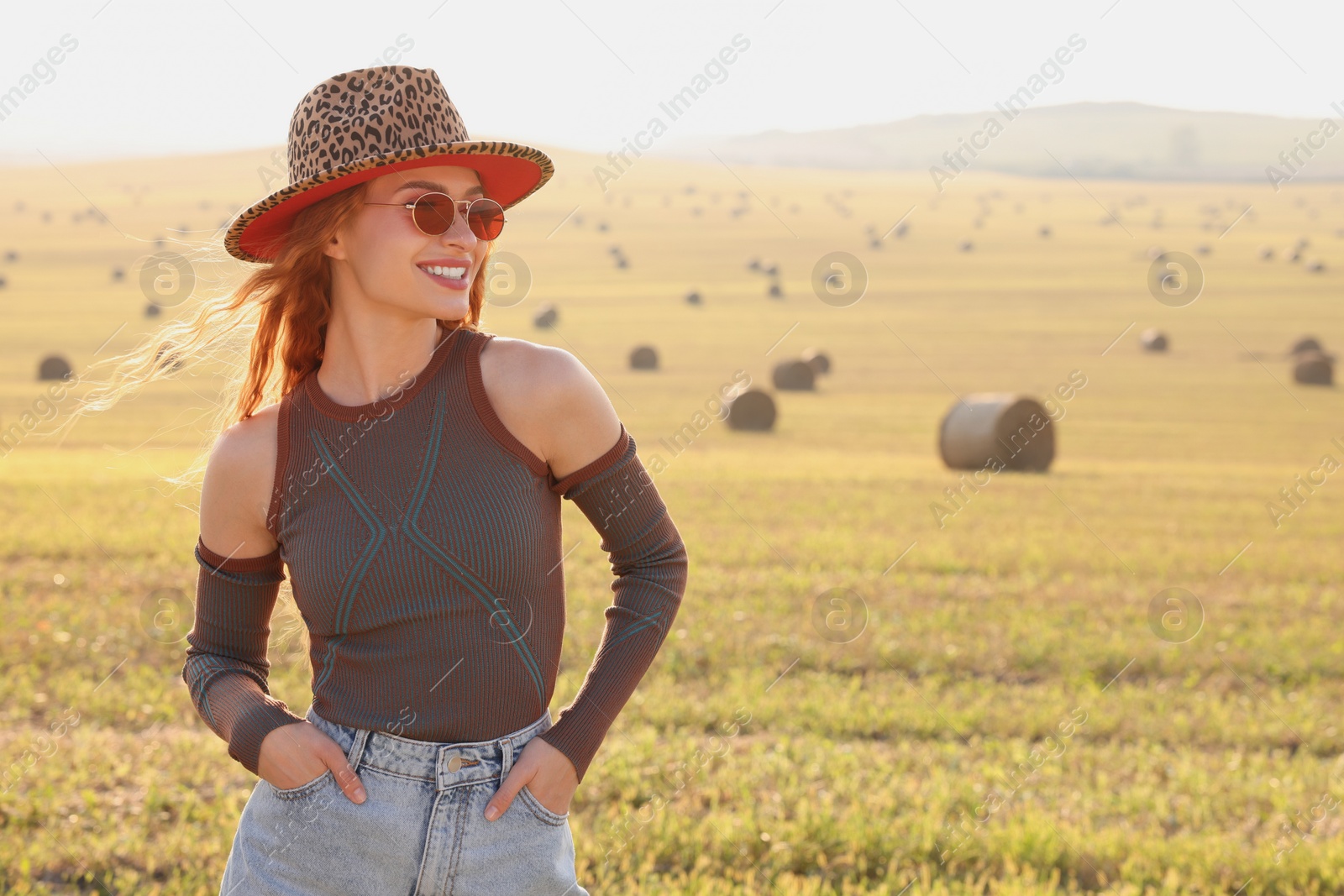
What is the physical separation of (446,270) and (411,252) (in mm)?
80

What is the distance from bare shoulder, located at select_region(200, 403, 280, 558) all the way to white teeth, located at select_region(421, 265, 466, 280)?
45 centimetres

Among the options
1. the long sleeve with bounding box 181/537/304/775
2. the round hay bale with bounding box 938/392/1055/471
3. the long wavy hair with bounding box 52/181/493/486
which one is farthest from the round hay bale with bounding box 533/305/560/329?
the long sleeve with bounding box 181/537/304/775

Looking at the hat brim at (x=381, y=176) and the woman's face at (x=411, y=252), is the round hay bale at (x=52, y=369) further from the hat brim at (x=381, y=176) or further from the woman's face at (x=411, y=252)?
the woman's face at (x=411, y=252)

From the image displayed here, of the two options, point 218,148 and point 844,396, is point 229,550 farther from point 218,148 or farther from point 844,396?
point 218,148

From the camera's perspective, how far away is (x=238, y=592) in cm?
276

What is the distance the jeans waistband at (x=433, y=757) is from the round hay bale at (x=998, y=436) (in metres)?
18.3

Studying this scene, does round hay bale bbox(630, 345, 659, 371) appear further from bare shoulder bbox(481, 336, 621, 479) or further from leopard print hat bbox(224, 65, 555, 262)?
bare shoulder bbox(481, 336, 621, 479)

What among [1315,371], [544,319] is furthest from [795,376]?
[544,319]

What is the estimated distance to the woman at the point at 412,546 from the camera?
2.48 m

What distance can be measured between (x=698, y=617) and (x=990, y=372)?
2818cm

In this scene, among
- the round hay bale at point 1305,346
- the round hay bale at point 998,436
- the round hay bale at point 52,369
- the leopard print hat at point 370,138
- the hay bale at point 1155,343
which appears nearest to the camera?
the leopard print hat at point 370,138

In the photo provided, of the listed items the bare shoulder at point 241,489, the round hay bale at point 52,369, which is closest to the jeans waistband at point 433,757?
the bare shoulder at point 241,489

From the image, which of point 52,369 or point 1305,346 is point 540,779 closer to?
point 52,369

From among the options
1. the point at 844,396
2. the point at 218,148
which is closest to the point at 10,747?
the point at 844,396
